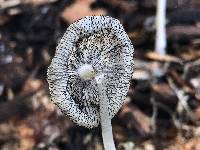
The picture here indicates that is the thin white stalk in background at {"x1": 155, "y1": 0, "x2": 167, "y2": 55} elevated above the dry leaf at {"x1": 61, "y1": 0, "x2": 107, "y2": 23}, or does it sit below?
below

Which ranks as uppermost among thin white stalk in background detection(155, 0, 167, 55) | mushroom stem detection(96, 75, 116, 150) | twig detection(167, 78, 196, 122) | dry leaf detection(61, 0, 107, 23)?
dry leaf detection(61, 0, 107, 23)

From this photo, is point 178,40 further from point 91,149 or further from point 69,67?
point 69,67

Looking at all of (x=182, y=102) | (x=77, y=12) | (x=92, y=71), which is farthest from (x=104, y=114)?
(x=77, y=12)

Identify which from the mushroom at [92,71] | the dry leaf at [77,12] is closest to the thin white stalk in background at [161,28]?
the dry leaf at [77,12]

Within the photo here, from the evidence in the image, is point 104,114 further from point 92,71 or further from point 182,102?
point 182,102

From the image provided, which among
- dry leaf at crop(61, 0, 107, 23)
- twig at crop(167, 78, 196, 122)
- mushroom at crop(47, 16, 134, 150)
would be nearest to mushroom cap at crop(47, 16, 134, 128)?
mushroom at crop(47, 16, 134, 150)

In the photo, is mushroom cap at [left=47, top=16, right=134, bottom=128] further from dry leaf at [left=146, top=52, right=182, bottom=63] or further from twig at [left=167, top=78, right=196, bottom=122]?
dry leaf at [left=146, top=52, right=182, bottom=63]
